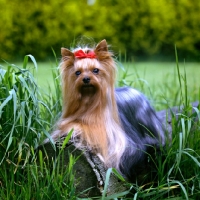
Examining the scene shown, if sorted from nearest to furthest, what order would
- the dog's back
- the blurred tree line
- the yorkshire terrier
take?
the yorkshire terrier < the dog's back < the blurred tree line

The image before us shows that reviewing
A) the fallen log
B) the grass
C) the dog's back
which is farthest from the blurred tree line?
the fallen log

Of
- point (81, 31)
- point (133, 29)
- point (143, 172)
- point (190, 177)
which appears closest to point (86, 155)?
point (143, 172)

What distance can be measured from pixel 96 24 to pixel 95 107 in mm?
6667

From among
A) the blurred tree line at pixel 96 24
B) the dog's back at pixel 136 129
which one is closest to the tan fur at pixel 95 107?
the dog's back at pixel 136 129

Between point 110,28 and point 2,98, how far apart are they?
22.2ft

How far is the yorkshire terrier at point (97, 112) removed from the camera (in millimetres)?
3396

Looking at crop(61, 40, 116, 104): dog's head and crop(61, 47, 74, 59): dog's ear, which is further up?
crop(61, 47, 74, 59): dog's ear

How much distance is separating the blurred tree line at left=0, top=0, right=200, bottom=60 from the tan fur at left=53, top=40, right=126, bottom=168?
6012 mm

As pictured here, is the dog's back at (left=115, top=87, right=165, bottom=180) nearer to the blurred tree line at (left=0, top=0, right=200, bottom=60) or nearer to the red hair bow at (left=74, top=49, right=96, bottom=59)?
the red hair bow at (left=74, top=49, right=96, bottom=59)

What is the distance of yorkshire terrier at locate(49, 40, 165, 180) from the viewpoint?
11.1ft

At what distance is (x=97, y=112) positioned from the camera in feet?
11.3

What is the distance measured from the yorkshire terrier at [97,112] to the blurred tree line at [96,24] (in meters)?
6.01

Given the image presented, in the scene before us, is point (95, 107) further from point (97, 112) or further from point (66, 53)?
point (66, 53)

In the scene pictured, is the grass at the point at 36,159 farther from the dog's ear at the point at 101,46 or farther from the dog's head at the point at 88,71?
the dog's ear at the point at 101,46
